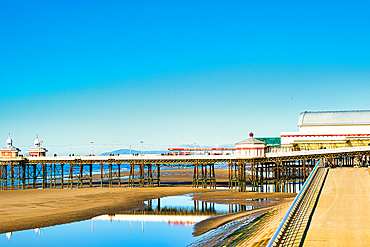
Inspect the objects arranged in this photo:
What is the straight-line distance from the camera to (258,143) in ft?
178

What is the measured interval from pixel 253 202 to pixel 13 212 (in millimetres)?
24262

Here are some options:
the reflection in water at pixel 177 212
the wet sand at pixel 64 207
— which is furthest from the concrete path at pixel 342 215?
the wet sand at pixel 64 207

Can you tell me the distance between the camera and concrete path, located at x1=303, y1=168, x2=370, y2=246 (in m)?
16.1

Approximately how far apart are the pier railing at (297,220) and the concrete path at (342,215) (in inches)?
14.7

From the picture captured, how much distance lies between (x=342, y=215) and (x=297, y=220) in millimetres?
2941

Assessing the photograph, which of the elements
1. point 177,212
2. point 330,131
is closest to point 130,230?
point 177,212

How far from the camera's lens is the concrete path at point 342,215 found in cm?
1612

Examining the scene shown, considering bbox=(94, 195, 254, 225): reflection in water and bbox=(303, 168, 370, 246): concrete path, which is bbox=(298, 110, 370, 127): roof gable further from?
bbox=(303, 168, 370, 246): concrete path

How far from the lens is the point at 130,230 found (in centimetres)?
2853

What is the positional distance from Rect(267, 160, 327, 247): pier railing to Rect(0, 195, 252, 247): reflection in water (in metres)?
7.43

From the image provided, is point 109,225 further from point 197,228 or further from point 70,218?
point 197,228

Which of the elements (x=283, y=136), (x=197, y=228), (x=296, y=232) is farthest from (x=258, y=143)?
(x=296, y=232)

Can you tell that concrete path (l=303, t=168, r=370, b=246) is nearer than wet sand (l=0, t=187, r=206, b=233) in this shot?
Yes

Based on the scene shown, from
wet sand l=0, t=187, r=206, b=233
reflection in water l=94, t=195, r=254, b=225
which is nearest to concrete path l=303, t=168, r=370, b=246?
reflection in water l=94, t=195, r=254, b=225
